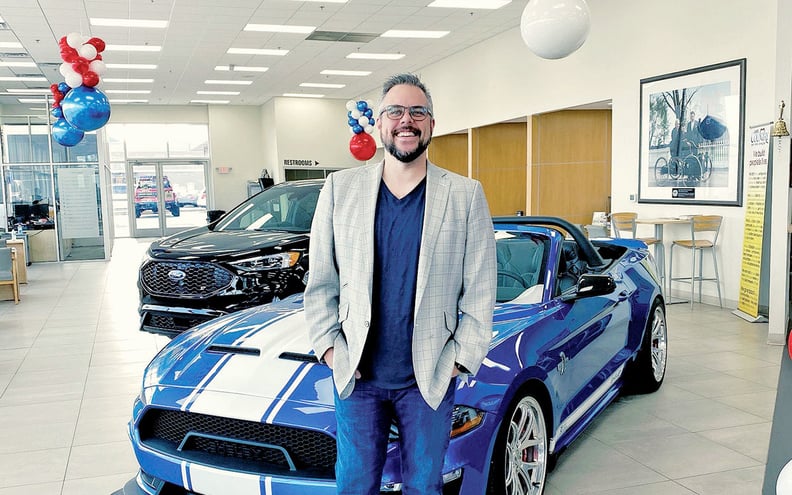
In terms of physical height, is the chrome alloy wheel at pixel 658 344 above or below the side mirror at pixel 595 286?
below

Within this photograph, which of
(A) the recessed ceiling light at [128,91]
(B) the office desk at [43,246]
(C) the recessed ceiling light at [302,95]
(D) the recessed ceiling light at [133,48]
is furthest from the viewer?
(C) the recessed ceiling light at [302,95]

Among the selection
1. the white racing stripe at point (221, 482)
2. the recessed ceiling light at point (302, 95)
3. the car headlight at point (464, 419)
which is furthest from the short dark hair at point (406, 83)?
the recessed ceiling light at point (302, 95)

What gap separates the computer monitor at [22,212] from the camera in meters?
14.1

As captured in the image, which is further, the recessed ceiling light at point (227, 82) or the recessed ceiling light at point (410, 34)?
the recessed ceiling light at point (227, 82)

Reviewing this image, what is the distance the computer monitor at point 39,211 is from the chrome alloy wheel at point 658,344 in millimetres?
13466

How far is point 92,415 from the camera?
408cm

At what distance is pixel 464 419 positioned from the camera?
219 cm

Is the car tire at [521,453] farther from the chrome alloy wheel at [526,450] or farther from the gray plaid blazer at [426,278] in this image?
the gray plaid blazer at [426,278]

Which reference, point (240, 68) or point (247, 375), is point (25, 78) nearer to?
point (240, 68)

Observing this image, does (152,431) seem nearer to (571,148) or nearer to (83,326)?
(83,326)

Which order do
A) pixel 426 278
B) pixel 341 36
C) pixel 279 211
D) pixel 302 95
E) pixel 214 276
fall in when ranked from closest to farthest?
pixel 426 278
pixel 214 276
pixel 279 211
pixel 341 36
pixel 302 95

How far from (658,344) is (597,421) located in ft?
2.81

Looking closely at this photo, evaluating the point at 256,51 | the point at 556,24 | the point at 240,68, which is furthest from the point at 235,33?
the point at 556,24

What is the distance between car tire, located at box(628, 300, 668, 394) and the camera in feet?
13.3
